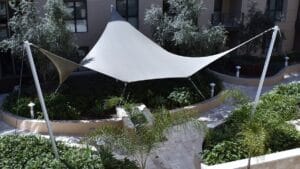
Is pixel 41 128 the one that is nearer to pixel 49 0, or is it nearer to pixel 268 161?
pixel 49 0

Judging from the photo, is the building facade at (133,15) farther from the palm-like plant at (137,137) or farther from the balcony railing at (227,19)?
the palm-like plant at (137,137)

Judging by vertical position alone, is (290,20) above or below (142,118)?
above

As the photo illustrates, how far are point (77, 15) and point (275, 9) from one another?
41.4ft

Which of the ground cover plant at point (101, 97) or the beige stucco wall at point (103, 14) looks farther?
the beige stucco wall at point (103, 14)

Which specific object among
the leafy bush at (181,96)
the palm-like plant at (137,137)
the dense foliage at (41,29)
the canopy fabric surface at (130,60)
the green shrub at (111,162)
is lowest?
the green shrub at (111,162)

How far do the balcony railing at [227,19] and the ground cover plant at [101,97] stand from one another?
5.99 meters

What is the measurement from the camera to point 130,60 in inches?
563

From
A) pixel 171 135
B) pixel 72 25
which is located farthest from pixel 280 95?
pixel 72 25

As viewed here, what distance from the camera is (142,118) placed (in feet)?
34.9

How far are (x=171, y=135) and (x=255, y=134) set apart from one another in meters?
4.29

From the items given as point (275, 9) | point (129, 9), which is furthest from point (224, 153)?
point (275, 9)

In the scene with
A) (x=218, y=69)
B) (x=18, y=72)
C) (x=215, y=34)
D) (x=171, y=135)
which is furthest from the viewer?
(x=218, y=69)

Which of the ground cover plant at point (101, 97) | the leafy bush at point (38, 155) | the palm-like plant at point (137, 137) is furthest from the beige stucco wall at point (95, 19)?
the palm-like plant at point (137, 137)

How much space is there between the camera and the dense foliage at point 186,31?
16906mm
